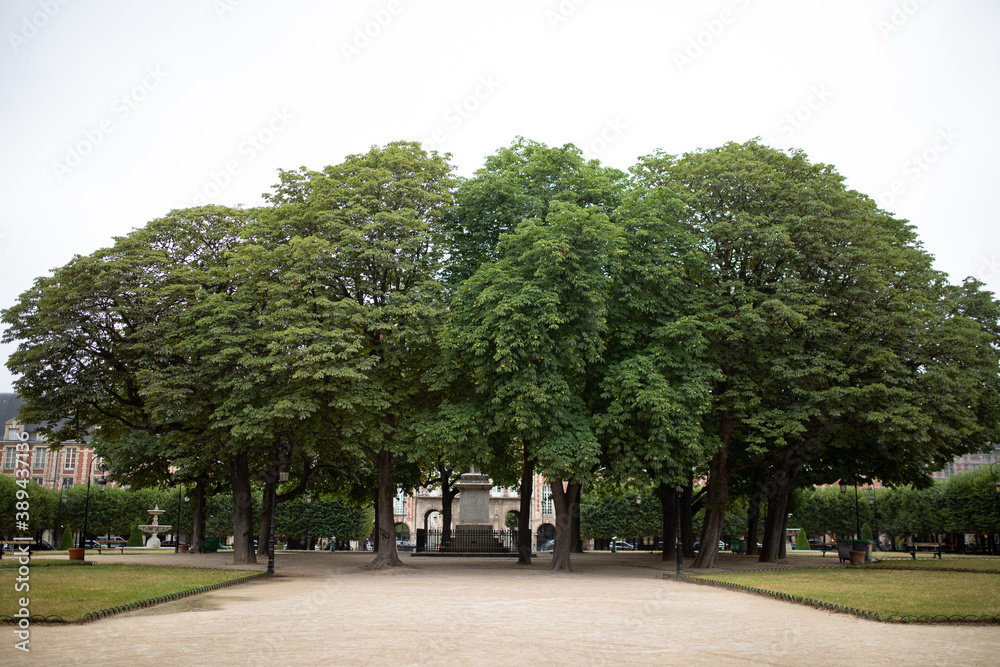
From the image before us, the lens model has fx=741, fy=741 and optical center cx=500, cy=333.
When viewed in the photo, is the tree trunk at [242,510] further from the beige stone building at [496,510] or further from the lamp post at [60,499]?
the beige stone building at [496,510]

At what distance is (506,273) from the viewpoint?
24844 mm

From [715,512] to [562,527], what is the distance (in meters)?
6.26

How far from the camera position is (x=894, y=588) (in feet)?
61.7

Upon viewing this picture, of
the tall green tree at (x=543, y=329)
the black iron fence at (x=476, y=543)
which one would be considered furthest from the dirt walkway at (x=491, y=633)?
the black iron fence at (x=476, y=543)

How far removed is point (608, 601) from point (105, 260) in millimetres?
22036

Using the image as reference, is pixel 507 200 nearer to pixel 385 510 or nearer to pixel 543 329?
pixel 543 329

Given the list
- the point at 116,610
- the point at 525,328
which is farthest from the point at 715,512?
the point at 116,610

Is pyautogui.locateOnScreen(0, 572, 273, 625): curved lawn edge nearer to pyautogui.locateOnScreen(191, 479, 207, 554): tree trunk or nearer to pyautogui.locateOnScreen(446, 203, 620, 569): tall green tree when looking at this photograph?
pyautogui.locateOnScreen(446, 203, 620, 569): tall green tree

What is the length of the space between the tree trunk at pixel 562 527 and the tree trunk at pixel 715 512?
17.1ft

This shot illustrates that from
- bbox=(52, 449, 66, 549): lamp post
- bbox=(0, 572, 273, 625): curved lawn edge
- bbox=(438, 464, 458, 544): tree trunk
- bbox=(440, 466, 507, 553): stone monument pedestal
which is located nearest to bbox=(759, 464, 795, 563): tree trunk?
bbox=(440, 466, 507, 553): stone monument pedestal

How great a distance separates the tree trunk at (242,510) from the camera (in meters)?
29.7

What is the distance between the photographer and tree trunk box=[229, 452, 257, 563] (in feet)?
97.4

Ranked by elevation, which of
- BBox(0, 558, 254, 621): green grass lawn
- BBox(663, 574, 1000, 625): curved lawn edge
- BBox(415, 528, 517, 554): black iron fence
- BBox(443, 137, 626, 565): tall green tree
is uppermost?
BBox(443, 137, 626, 565): tall green tree

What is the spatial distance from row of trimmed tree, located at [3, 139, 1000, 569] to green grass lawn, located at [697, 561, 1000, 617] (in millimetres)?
4298
